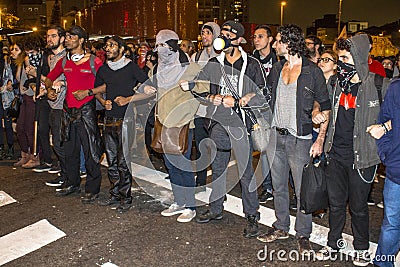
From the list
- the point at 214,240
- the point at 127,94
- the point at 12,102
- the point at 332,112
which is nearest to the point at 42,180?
the point at 12,102

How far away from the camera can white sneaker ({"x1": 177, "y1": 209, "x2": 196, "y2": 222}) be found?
588 centimetres

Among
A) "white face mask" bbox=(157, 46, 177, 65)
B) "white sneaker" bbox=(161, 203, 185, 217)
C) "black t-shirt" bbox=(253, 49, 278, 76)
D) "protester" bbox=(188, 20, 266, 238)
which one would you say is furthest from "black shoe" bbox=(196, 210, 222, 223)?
"black t-shirt" bbox=(253, 49, 278, 76)

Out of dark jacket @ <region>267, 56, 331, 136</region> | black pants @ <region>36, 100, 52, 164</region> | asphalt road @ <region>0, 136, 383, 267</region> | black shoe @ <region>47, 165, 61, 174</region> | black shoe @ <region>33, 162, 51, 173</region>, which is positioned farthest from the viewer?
black shoe @ <region>33, 162, 51, 173</region>

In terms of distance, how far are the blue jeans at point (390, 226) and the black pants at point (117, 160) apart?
3462mm

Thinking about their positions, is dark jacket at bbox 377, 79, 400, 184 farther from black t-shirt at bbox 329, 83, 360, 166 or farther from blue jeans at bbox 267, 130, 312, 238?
blue jeans at bbox 267, 130, 312, 238

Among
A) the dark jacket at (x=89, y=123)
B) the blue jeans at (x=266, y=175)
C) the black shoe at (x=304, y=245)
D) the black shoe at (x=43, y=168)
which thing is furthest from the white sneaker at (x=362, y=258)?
the black shoe at (x=43, y=168)

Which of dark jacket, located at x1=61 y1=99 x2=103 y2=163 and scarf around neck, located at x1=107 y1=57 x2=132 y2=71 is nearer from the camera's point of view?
scarf around neck, located at x1=107 y1=57 x2=132 y2=71

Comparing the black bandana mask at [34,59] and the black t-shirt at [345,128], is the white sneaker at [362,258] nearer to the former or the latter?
the black t-shirt at [345,128]

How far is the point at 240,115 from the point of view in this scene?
5.30 meters

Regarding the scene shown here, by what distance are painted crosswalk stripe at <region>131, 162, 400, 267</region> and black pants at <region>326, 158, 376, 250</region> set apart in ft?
0.94

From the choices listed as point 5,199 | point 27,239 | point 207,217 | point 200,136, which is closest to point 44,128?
point 5,199

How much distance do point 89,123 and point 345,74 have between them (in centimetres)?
374

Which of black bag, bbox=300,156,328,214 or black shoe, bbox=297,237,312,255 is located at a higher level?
black bag, bbox=300,156,328,214

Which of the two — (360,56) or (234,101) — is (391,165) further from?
(234,101)
